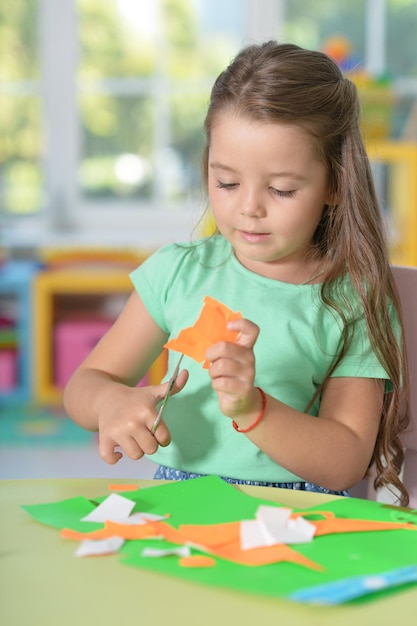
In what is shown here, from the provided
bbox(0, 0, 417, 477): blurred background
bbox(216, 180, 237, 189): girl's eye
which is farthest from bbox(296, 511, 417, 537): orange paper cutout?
bbox(0, 0, 417, 477): blurred background

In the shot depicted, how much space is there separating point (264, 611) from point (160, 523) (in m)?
0.17

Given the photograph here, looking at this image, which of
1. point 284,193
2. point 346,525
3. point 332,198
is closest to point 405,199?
point 332,198

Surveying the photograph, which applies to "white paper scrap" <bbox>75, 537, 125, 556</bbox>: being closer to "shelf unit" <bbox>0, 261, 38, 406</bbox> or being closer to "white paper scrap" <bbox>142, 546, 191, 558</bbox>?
"white paper scrap" <bbox>142, 546, 191, 558</bbox>

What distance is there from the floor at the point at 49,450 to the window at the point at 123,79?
748 mm

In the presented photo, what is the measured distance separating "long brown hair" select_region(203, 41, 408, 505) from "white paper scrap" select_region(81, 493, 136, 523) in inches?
15.0

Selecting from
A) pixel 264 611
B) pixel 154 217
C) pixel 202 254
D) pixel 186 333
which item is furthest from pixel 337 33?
pixel 264 611

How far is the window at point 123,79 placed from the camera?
3734 mm

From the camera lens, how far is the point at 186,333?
0.92 m

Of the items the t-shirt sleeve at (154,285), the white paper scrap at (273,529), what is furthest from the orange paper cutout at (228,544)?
the t-shirt sleeve at (154,285)

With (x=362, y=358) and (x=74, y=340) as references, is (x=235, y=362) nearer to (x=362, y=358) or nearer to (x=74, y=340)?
(x=362, y=358)

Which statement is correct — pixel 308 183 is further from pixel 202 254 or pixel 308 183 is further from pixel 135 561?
pixel 135 561

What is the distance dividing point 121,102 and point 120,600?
3272mm

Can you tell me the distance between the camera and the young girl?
Answer: 1.06 meters

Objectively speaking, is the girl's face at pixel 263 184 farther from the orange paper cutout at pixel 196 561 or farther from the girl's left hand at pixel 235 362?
the orange paper cutout at pixel 196 561
